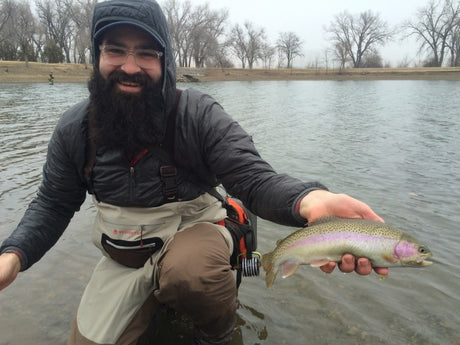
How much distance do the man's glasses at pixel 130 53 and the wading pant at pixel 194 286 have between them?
1131mm

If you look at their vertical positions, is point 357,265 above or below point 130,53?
below

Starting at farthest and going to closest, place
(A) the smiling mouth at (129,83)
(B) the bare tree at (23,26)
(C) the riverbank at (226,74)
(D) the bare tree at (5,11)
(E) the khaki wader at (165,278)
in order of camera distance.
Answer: (B) the bare tree at (23,26), (D) the bare tree at (5,11), (C) the riverbank at (226,74), (A) the smiling mouth at (129,83), (E) the khaki wader at (165,278)

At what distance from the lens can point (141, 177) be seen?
2.39 m

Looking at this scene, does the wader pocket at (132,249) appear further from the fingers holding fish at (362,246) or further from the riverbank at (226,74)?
the riverbank at (226,74)

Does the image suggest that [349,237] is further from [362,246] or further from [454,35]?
[454,35]

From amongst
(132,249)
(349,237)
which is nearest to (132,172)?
(132,249)

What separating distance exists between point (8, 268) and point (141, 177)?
0.90 meters

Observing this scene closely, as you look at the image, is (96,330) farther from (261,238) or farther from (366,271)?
(261,238)

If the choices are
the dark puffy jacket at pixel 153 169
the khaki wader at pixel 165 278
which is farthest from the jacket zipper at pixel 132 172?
the khaki wader at pixel 165 278

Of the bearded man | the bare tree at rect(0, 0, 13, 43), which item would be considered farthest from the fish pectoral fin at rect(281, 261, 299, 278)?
the bare tree at rect(0, 0, 13, 43)

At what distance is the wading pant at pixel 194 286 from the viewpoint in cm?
218

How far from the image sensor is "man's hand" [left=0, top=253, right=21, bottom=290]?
209cm

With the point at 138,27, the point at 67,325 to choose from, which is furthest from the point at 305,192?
the point at 67,325

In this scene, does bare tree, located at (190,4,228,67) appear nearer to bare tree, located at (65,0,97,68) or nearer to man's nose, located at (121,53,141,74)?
bare tree, located at (65,0,97,68)
